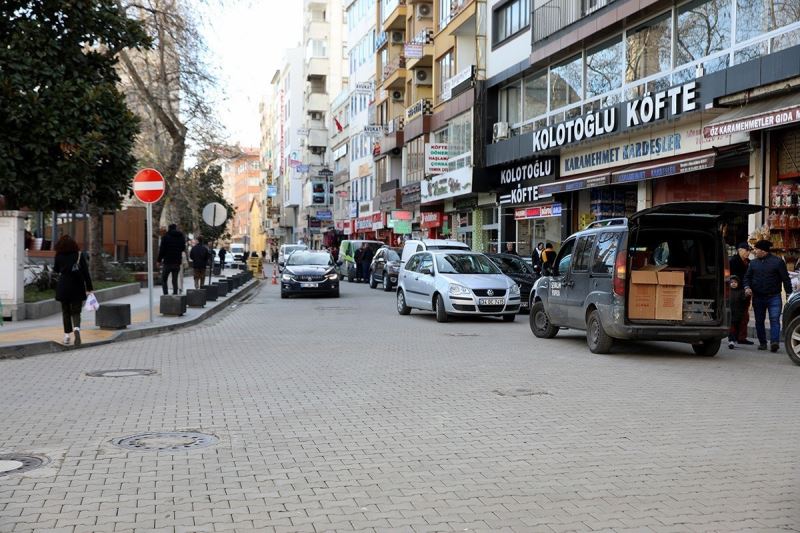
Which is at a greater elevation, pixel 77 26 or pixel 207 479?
pixel 77 26

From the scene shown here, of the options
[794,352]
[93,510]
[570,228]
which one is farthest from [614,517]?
[570,228]

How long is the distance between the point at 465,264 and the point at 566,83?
11.4 meters

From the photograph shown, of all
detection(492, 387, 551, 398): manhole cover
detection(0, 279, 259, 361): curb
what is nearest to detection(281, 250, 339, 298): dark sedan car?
detection(0, 279, 259, 361): curb

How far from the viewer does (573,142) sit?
83.6 feet

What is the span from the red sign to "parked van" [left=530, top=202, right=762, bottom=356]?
2955 centimetres

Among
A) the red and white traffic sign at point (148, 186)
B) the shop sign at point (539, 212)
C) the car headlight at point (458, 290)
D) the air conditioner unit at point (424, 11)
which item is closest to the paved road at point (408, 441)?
the red and white traffic sign at point (148, 186)

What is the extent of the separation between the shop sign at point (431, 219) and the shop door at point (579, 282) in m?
29.0

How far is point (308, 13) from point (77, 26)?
249 ft

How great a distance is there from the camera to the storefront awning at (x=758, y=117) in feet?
50.7

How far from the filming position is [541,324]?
14836 mm

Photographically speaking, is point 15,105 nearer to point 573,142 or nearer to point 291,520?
point 291,520

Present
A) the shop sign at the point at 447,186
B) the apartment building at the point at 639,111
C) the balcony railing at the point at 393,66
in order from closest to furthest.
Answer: the apartment building at the point at 639,111 < the shop sign at the point at 447,186 < the balcony railing at the point at 393,66

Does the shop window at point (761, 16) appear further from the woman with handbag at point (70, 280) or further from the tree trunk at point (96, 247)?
the tree trunk at point (96, 247)

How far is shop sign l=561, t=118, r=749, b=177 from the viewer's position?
20.2 metres
